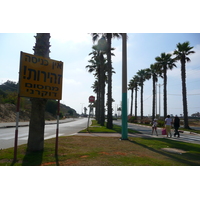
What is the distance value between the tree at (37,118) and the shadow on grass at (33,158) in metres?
0.34

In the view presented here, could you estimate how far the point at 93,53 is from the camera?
105 ft

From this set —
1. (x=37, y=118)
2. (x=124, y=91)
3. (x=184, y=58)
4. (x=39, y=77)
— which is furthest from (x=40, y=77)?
(x=184, y=58)

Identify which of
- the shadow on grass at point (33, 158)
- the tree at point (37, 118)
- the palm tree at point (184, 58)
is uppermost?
the palm tree at point (184, 58)

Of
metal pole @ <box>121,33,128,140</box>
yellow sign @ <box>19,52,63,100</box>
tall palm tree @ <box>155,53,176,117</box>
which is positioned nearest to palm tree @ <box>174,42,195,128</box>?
tall palm tree @ <box>155,53,176,117</box>

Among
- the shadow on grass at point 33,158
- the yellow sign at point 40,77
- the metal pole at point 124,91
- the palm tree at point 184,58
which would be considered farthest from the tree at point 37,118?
→ the palm tree at point 184,58

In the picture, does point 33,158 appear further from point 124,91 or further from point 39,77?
point 124,91

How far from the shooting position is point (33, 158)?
226 inches

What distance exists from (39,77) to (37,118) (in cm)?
154

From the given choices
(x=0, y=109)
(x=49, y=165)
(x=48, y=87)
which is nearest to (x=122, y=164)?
(x=49, y=165)

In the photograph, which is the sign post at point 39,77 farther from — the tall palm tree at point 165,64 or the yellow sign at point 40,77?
the tall palm tree at point 165,64

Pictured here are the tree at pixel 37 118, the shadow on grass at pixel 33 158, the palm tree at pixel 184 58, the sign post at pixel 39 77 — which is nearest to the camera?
the shadow on grass at pixel 33 158

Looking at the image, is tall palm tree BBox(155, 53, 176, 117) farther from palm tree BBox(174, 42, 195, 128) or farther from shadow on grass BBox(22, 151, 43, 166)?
shadow on grass BBox(22, 151, 43, 166)

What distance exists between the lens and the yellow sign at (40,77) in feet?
19.6

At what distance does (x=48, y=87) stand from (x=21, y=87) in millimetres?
1024
